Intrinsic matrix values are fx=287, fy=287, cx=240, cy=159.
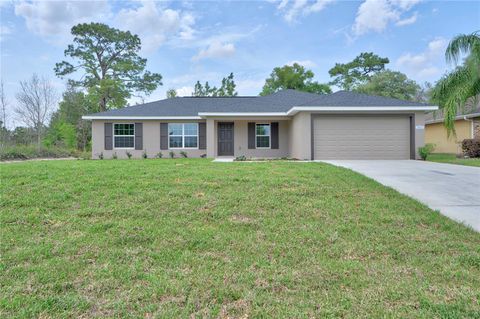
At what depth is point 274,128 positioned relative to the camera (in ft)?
54.5

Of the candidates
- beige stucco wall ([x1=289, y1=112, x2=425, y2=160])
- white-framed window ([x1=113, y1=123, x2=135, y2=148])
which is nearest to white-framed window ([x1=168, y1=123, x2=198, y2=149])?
white-framed window ([x1=113, y1=123, x2=135, y2=148])

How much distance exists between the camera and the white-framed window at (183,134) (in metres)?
17.0

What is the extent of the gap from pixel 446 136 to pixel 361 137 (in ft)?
34.8

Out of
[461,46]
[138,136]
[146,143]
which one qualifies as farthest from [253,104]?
[461,46]

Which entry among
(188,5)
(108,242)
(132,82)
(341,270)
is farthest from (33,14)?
(132,82)

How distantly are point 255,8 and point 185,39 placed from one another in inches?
269

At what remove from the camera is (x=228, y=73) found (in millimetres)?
39750

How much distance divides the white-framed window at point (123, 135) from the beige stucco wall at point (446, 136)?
60.4 ft

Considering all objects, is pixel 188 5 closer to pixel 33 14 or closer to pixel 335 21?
pixel 33 14

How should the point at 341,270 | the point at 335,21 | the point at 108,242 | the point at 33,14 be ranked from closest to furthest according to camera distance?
the point at 341,270 → the point at 108,242 → the point at 33,14 → the point at 335,21

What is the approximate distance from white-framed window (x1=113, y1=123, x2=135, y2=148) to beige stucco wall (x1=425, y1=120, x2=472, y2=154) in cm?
1840

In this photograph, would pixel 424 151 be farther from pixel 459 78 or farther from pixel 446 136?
pixel 446 136

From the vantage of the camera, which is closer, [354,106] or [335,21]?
[354,106]

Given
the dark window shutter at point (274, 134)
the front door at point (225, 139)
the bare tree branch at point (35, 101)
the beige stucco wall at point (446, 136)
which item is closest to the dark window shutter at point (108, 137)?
the front door at point (225, 139)
